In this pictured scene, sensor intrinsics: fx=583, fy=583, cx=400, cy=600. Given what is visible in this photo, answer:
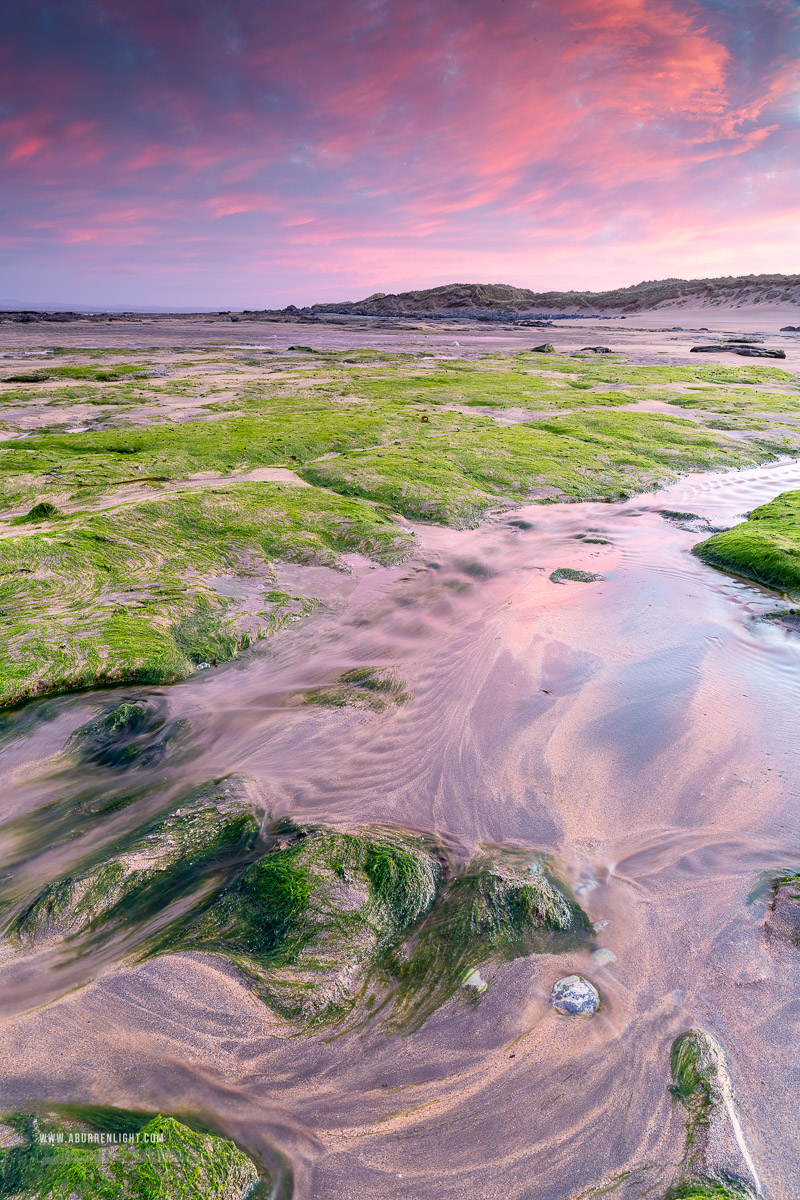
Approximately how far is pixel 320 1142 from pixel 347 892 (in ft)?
3.65

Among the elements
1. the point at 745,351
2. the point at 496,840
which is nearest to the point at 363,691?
the point at 496,840

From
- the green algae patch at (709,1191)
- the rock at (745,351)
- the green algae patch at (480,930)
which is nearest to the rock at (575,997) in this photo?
the green algae patch at (480,930)

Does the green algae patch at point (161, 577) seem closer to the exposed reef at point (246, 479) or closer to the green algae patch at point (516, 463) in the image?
the exposed reef at point (246, 479)

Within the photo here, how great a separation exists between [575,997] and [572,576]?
526 cm

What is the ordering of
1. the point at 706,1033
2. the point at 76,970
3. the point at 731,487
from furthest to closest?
the point at 731,487
the point at 76,970
the point at 706,1033

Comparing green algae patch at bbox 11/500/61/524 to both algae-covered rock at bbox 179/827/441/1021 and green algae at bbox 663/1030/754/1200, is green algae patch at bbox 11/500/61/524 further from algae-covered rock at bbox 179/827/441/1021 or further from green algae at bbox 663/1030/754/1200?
green algae at bbox 663/1030/754/1200

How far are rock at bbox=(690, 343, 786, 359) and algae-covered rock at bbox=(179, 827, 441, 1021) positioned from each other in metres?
35.6

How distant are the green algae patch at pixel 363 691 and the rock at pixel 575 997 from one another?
2.51m

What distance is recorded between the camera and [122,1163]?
2051mm

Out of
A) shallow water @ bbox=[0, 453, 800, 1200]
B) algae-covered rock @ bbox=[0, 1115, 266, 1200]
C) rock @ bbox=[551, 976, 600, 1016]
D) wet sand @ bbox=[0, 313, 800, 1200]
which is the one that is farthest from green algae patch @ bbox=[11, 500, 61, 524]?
rock @ bbox=[551, 976, 600, 1016]

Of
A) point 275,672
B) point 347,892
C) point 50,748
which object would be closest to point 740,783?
point 347,892

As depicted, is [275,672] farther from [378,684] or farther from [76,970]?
[76,970]

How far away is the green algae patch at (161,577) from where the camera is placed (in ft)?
17.2

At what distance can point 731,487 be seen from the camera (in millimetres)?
10938
